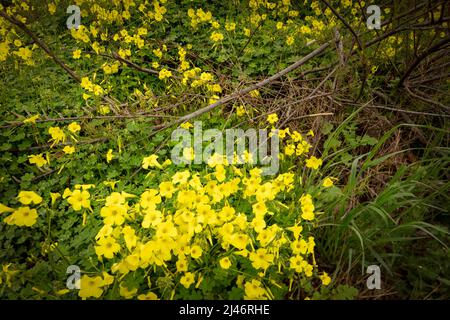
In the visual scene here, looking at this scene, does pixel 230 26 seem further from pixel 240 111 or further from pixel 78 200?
pixel 78 200

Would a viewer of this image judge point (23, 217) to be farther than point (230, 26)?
No

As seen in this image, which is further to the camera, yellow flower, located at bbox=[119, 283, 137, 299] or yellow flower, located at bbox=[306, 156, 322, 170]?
yellow flower, located at bbox=[306, 156, 322, 170]

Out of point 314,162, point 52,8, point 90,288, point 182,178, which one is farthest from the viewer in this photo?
point 52,8

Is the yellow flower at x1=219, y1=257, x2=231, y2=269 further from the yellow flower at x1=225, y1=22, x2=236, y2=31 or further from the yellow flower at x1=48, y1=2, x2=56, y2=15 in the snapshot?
the yellow flower at x1=48, y1=2, x2=56, y2=15

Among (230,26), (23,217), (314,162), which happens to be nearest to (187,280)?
(23,217)

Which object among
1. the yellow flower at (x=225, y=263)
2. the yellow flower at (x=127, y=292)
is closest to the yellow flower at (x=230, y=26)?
the yellow flower at (x=225, y=263)

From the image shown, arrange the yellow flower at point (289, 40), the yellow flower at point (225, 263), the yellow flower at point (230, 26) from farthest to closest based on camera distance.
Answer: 1. the yellow flower at point (230, 26)
2. the yellow flower at point (289, 40)
3. the yellow flower at point (225, 263)

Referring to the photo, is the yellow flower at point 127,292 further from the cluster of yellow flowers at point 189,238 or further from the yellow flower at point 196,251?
the yellow flower at point 196,251

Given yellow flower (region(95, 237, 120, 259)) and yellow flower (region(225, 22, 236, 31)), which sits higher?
yellow flower (region(225, 22, 236, 31))

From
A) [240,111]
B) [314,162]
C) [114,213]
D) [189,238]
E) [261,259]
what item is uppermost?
[240,111]

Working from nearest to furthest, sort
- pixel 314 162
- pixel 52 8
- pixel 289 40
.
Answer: pixel 314 162, pixel 289 40, pixel 52 8

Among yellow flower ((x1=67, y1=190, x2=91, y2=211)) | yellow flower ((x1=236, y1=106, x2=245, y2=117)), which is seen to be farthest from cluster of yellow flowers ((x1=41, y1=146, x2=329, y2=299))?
yellow flower ((x1=236, y1=106, x2=245, y2=117))

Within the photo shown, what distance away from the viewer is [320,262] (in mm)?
2211
